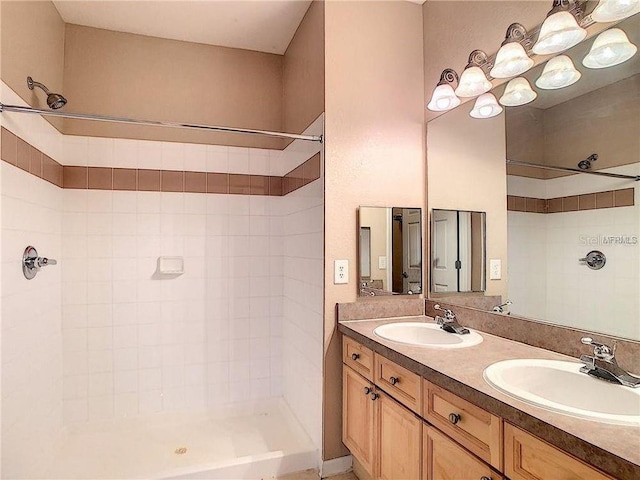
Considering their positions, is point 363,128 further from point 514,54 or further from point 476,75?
point 514,54

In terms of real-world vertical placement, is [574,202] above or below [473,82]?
below

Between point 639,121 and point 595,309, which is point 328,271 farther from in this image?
point 639,121

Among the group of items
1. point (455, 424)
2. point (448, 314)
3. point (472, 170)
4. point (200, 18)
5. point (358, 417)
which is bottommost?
point (358, 417)

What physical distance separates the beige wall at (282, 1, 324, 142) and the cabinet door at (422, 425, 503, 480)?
5.81 feet

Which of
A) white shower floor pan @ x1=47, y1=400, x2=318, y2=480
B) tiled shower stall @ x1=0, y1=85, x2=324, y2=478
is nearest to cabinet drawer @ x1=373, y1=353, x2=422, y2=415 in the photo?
tiled shower stall @ x1=0, y1=85, x2=324, y2=478

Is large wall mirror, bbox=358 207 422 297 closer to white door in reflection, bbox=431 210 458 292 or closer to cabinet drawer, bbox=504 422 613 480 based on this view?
white door in reflection, bbox=431 210 458 292

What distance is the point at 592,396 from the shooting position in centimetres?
126

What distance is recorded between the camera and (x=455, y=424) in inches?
52.8

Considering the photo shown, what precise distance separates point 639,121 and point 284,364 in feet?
8.54

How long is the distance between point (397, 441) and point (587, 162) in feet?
4.57

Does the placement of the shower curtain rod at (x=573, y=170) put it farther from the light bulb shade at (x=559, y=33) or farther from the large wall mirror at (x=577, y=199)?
the light bulb shade at (x=559, y=33)

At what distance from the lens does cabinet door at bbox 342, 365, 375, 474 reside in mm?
1909

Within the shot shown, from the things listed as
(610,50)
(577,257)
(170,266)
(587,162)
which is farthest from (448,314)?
(170,266)

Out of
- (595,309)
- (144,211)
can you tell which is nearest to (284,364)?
(144,211)
